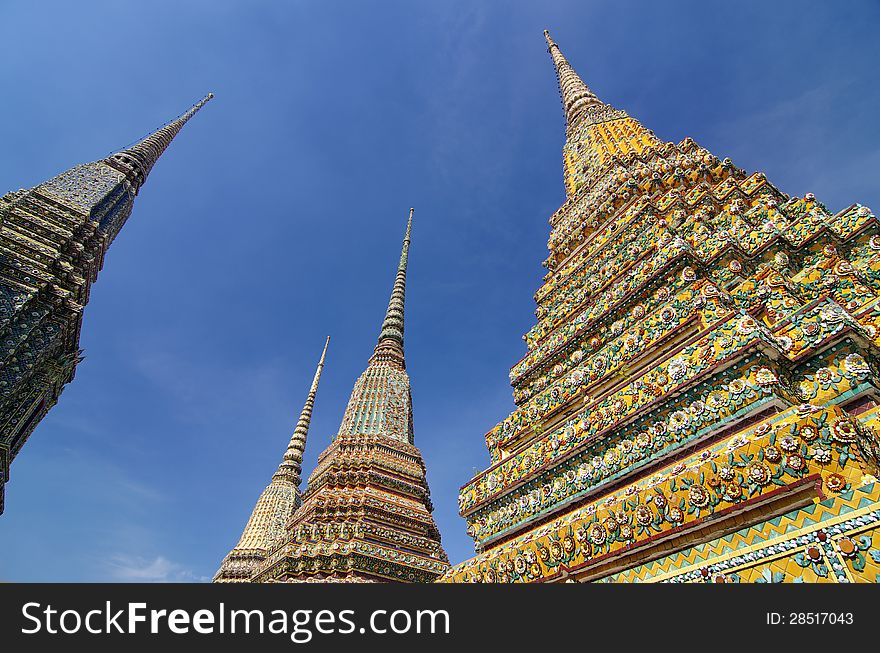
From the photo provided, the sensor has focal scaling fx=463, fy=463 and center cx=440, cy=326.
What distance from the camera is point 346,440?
683 inches

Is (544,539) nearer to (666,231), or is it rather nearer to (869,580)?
(869,580)

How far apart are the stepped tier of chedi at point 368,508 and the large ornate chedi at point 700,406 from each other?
28.9ft

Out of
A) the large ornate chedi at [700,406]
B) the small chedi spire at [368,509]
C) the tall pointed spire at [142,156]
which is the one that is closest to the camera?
the large ornate chedi at [700,406]

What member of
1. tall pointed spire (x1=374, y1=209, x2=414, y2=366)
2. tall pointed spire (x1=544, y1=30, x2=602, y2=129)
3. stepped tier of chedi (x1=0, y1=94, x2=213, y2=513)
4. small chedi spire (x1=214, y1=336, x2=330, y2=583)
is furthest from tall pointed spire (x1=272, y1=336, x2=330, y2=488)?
tall pointed spire (x1=544, y1=30, x2=602, y2=129)

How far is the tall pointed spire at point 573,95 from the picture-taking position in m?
15.2

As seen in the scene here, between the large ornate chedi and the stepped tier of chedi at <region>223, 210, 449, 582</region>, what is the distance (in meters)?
8.80

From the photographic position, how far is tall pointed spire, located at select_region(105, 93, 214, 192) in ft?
62.5

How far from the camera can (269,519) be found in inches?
1099

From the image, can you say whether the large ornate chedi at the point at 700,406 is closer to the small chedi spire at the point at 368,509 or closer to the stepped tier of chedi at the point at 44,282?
the small chedi spire at the point at 368,509

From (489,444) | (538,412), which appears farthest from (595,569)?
(489,444)

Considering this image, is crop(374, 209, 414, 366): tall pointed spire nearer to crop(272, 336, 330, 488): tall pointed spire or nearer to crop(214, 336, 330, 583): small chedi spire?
crop(214, 336, 330, 583): small chedi spire

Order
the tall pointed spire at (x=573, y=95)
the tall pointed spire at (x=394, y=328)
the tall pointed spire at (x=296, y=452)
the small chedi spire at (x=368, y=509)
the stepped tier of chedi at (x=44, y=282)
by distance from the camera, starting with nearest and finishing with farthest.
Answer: the stepped tier of chedi at (x=44, y=282)
the small chedi spire at (x=368, y=509)
the tall pointed spire at (x=573, y=95)
the tall pointed spire at (x=394, y=328)
the tall pointed spire at (x=296, y=452)

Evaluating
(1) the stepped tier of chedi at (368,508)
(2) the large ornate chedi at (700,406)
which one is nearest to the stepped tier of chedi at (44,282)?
(1) the stepped tier of chedi at (368,508)

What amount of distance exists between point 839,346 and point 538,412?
10.9 feet
